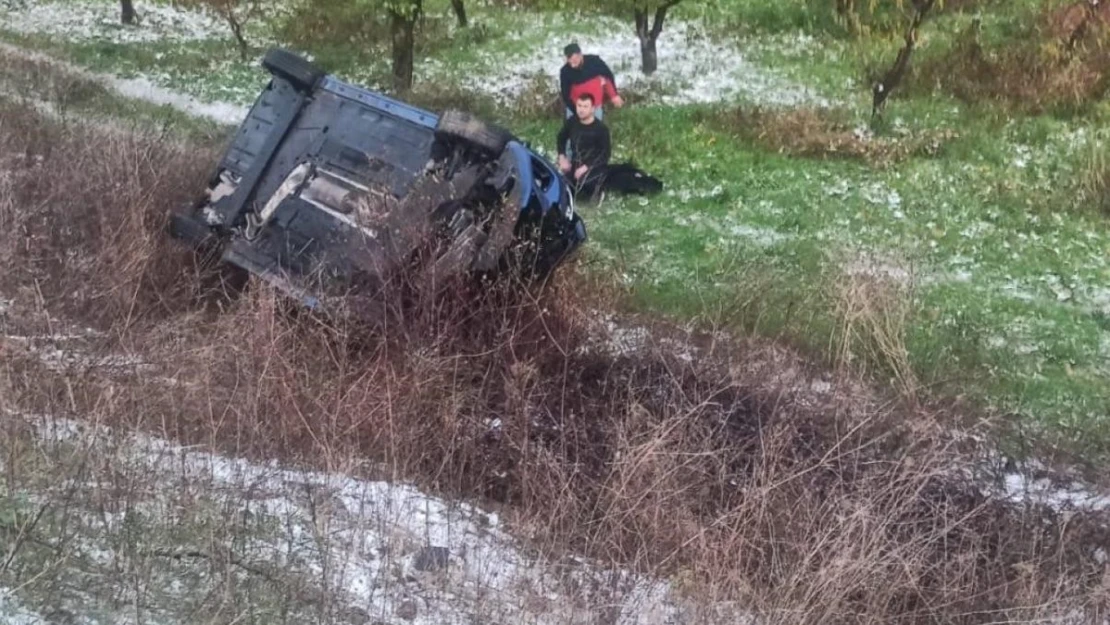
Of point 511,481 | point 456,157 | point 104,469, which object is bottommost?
point 511,481

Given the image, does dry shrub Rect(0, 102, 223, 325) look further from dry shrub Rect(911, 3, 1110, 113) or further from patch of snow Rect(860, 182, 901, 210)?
dry shrub Rect(911, 3, 1110, 113)

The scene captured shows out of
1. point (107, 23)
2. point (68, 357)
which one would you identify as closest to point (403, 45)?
point (107, 23)

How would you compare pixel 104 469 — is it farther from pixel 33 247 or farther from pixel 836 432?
pixel 836 432

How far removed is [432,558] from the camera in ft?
17.1

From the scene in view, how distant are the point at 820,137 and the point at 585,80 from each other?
2605 mm

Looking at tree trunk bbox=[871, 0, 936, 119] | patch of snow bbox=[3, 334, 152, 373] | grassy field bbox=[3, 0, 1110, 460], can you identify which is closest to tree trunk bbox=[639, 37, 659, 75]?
grassy field bbox=[3, 0, 1110, 460]

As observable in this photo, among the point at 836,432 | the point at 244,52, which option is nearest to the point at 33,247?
the point at 836,432

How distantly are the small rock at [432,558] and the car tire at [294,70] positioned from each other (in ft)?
13.4

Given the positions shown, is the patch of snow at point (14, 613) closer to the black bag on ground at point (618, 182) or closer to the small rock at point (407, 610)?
the small rock at point (407, 610)

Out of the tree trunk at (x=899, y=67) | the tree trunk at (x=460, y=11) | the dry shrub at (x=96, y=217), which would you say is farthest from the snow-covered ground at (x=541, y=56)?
the dry shrub at (x=96, y=217)

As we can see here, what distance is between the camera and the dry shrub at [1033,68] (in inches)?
493

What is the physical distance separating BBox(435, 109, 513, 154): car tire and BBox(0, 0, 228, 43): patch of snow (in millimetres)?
10207

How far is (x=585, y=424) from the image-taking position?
684cm

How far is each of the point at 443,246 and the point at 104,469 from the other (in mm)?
2597
